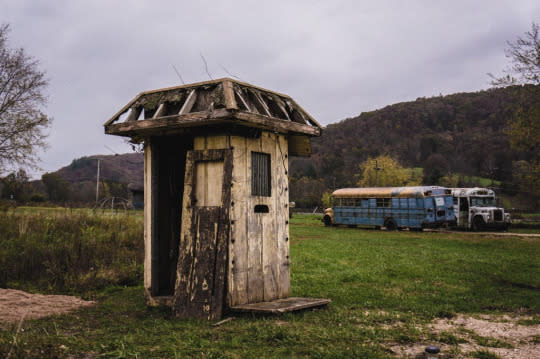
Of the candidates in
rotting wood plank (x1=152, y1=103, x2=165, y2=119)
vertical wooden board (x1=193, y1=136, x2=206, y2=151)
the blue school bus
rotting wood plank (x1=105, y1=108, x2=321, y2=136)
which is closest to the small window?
rotting wood plank (x1=105, y1=108, x2=321, y2=136)

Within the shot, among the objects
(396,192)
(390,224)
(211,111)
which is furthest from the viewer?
(390,224)

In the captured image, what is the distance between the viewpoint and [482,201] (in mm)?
28359

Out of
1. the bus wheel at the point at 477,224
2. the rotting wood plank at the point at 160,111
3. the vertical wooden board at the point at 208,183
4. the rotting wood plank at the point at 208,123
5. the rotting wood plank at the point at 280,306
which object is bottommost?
the bus wheel at the point at 477,224

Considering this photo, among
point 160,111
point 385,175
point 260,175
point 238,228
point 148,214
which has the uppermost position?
point 385,175

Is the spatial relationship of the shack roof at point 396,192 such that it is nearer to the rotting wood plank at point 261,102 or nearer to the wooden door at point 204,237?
the rotting wood plank at point 261,102

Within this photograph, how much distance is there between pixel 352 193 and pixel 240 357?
27.4 m

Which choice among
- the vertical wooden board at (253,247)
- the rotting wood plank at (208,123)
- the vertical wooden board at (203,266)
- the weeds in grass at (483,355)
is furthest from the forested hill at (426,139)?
the weeds in grass at (483,355)

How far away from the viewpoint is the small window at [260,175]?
A: 255 inches

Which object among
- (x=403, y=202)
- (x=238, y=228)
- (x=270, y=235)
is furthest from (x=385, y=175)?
(x=238, y=228)

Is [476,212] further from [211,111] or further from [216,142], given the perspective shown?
[211,111]

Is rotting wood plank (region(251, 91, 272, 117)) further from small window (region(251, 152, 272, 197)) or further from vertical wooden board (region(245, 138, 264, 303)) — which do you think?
small window (region(251, 152, 272, 197))

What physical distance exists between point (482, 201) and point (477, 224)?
1.86 meters

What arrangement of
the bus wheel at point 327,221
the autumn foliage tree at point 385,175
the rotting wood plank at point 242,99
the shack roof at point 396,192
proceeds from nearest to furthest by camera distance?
the rotting wood plank at point 242,99 → the shack roof at point 396,192 → the bus wheel at point 327,221 → the autumn foliage tree at point 385,175

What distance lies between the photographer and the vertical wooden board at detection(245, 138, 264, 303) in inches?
245
